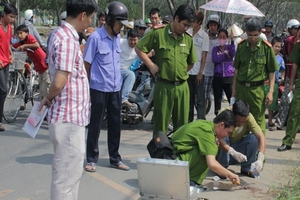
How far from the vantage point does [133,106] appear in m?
8.79

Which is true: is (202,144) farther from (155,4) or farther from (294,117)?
(155,4)

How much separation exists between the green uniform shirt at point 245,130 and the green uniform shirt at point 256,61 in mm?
753

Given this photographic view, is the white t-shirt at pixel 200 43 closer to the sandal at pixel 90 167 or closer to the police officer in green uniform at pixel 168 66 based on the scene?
the police officer in green uniform at pixel 168 66

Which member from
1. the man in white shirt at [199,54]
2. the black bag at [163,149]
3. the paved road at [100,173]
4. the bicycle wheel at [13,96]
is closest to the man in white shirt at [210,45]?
the man in white shirt at [199,54]

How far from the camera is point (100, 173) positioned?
243 inches

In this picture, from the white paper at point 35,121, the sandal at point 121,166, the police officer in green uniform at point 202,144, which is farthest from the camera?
the sandal at point 121,166

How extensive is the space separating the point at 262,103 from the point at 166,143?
2.04 metres

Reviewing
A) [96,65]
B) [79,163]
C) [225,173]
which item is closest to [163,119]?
[96,65]

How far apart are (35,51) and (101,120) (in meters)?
3.16

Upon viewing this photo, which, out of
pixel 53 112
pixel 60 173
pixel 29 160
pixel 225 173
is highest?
pixel 53 112

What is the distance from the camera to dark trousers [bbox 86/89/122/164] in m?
6.07

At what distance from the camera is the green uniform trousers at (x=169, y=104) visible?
6.17 m

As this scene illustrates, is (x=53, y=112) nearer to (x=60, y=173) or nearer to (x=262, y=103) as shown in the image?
(x=60, y=173)

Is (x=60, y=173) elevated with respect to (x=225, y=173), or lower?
elevated
